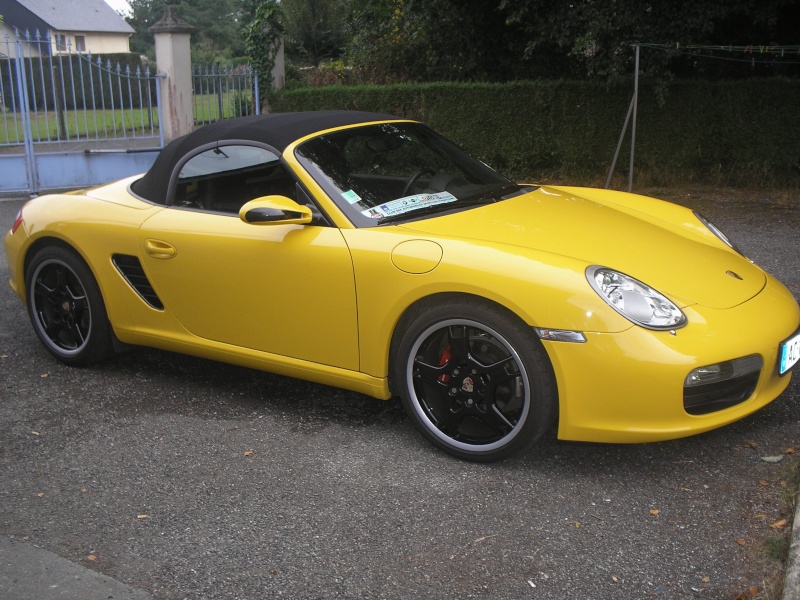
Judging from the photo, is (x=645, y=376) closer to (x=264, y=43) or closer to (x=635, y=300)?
(x=635, y=300)

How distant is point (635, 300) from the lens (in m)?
3.37

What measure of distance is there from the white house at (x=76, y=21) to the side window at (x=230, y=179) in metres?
60.1

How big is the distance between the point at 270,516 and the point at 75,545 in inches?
27.5

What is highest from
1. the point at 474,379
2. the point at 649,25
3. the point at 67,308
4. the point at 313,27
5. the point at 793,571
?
the point at 313,27

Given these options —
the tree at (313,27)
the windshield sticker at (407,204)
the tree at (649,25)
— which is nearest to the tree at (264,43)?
the tree at (649,25)

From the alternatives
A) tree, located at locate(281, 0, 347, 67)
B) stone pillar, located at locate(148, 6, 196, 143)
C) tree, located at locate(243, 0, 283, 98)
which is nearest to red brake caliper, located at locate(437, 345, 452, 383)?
stone pillar, located at locate(148, 6, 196, 143)

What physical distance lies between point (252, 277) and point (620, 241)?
172 cm

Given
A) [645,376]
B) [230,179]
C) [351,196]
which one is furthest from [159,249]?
[645,376]

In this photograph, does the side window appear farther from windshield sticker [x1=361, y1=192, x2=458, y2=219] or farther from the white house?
the white house

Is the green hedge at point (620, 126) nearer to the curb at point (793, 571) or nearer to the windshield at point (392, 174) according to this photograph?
the windshield at point (392, 174)

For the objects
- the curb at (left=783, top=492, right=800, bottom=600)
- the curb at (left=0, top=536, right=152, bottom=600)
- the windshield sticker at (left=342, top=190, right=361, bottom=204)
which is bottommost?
the curb at (left=0, top=536, right=152, bottom=600)

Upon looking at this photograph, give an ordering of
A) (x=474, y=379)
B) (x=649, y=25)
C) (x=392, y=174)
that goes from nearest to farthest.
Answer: (x=474, y=379), (x=392, y=174), (x=649, y=25)

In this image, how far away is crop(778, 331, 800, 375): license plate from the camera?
355cm

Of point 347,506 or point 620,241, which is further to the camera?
point 620,241
